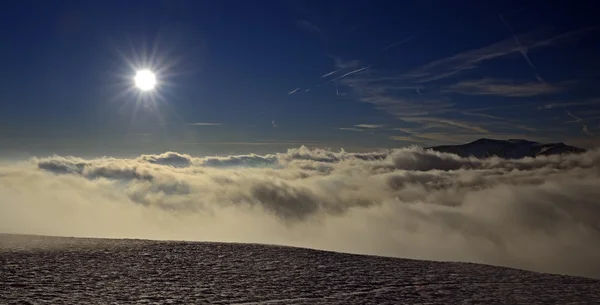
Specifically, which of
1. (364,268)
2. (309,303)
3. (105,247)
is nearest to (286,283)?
(309,303)

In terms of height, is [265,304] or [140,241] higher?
[140,241]

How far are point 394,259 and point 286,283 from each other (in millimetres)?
4730

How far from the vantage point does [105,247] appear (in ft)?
54.5

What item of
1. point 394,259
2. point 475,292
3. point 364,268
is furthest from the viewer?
point 394,259

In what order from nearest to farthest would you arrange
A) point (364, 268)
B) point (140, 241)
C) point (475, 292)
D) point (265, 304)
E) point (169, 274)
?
point (265, 304)
point (475, 292)
point (169, 274)
point (364, 268)
point (140, 241)

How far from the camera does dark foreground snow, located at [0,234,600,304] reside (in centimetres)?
1098

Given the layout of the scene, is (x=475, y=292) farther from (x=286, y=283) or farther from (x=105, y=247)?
(x=105, y=247)

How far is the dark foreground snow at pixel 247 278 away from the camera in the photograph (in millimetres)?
10977

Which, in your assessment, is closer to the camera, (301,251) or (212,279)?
(212,279)

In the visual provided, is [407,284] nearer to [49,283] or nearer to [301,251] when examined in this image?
[301,251]

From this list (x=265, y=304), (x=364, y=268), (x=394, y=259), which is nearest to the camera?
(x=265, y=304)

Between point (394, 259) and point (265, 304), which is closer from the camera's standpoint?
point (265, 304)

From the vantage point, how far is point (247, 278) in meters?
12.7

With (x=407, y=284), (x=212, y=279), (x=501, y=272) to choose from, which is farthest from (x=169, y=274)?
(x=501, y=272)
